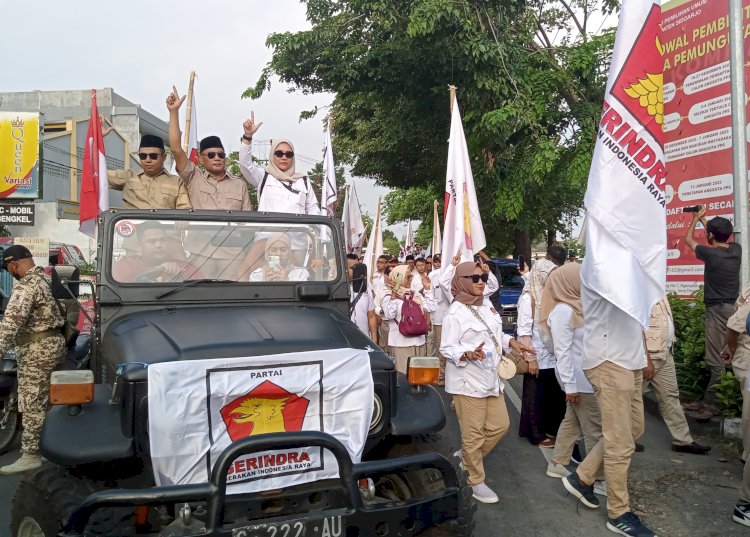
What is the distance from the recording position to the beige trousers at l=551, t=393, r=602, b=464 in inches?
194

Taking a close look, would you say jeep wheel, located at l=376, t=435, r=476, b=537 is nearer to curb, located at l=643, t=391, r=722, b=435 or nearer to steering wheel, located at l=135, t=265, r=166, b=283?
steering wheel, located at l=135, t=265, r=166, b=283

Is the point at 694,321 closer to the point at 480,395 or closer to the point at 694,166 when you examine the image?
the point at 694,166

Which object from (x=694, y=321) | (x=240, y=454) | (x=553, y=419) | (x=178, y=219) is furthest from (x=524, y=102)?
(x=240, y=454)

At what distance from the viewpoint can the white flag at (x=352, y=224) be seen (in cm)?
1137

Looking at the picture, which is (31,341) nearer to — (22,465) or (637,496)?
(22,465)

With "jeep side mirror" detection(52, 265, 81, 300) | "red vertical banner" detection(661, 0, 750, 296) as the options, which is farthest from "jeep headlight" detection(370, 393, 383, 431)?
"red vertical banner" detection(661, 0, 750, 296)

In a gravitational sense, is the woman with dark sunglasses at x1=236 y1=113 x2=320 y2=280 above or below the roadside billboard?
below

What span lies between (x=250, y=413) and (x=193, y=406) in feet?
0.82

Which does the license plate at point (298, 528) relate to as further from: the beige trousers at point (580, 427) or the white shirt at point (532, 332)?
the white shirt at point (532, 332)

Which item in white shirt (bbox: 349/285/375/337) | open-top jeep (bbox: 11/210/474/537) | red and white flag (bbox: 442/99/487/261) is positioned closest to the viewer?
open-top jeep (bbox: 11/210/474/537)

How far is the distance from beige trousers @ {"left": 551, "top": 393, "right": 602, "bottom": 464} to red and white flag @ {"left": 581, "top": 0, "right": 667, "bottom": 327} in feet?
3.23

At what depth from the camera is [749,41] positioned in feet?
27.5

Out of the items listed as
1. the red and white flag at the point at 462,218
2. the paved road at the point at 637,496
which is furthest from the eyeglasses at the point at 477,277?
the red and white flag at the point at 462,218

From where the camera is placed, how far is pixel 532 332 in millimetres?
6609
